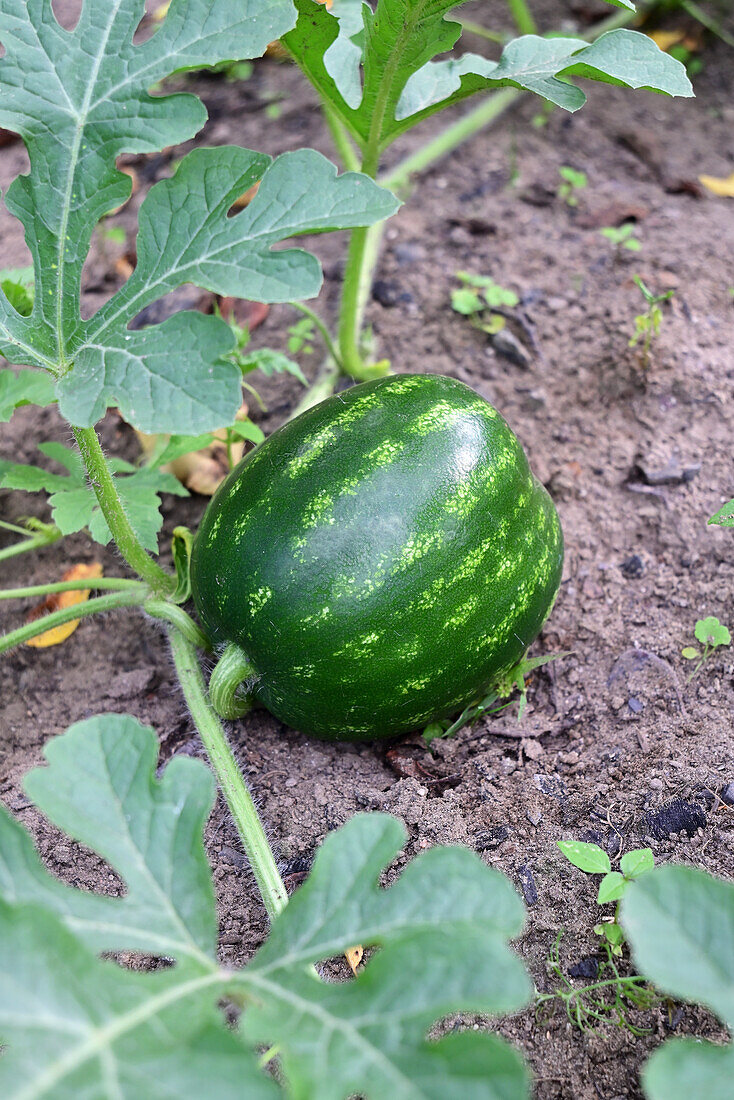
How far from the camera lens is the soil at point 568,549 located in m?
2.17

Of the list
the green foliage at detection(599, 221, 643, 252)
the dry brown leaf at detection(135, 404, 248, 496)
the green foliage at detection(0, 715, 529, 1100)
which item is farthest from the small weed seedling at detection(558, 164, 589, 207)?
the green foliage at detection(0, 715, 529, 1100)

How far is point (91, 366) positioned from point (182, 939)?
47.9 inches

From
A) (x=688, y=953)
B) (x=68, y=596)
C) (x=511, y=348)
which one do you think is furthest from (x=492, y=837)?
(x=511, y=348)

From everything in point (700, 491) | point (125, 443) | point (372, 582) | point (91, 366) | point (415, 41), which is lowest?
point (125, 443)

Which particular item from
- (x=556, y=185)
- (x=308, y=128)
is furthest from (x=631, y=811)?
(x=308, y=128)

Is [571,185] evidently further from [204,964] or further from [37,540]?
[204,964]

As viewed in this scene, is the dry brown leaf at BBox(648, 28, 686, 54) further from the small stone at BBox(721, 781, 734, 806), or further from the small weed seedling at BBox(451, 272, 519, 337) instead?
the small stone at BBox(721, 781, 734, 806)

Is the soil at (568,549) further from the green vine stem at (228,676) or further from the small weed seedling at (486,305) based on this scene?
the green vine stem at (228,676)

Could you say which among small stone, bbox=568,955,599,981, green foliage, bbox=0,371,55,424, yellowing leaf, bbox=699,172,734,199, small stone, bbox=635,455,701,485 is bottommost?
small stone, bbox=568,955,599,981

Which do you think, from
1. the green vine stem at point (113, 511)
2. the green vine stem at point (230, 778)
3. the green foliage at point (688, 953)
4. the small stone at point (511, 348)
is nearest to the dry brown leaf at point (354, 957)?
the green vine stem at point (230, 778)

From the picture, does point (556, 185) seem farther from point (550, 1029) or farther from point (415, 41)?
point (550, 1029)

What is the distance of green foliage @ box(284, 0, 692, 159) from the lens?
2.21 meters

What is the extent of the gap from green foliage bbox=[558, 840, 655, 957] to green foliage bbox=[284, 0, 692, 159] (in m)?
1.83

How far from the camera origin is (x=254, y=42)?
1989mm
